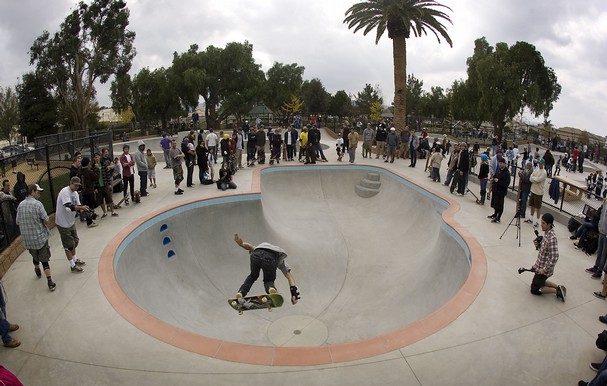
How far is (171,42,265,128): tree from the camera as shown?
142ft

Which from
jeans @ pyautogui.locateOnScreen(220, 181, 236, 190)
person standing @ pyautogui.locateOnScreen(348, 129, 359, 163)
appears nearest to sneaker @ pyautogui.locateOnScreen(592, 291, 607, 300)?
jeans @ pyautogui.locateOnScreen(220, 181, 236, 190)

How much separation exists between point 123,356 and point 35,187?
3.40 m

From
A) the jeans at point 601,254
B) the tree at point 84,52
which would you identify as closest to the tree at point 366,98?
the tree at point 84,52

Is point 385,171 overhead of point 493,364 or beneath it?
overhead

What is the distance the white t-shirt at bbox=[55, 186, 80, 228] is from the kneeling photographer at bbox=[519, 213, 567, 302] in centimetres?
813

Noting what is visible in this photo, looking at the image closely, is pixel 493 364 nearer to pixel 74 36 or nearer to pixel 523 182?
pixel 523 182

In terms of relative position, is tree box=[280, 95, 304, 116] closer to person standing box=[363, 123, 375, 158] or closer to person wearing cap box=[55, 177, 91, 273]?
person standing box=[363, 123, 375, 158]

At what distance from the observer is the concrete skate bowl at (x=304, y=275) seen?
566 centimetres

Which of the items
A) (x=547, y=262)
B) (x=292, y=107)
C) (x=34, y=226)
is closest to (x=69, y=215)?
(x=34, y=226)

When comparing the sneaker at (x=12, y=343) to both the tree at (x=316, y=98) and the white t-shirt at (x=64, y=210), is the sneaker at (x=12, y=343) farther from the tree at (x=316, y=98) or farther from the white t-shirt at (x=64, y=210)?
the tree at (x=316, y=98)

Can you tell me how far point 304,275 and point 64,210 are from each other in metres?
5.79

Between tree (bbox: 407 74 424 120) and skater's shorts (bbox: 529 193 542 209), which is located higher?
tree (bbox: 407 74 424 120)

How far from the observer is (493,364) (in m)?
4.87

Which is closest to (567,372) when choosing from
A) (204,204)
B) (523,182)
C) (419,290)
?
(419,290)
